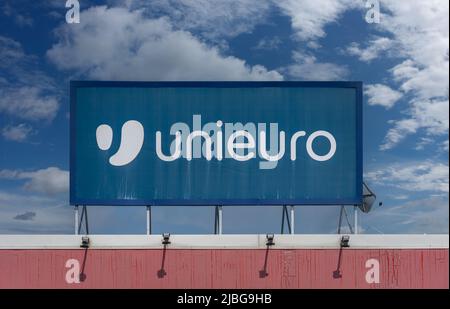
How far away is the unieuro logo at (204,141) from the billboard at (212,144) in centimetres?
3

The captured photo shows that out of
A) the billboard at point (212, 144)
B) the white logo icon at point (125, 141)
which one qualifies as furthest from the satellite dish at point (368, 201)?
the white logo icon at point (125, 141)

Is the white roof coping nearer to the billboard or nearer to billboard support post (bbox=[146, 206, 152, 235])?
billboard support post (bbox=[146, 206, 152, 235])

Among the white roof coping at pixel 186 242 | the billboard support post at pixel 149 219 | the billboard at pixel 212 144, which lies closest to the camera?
the white roof coping at pixel 186 242

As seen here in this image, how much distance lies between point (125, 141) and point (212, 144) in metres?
2.57

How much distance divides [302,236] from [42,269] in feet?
23.8

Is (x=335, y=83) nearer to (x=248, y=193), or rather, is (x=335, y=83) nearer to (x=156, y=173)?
(x=248, y=193)

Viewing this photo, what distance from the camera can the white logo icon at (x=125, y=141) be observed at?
18.2 meters

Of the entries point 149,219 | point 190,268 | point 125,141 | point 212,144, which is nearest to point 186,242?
point 190,268

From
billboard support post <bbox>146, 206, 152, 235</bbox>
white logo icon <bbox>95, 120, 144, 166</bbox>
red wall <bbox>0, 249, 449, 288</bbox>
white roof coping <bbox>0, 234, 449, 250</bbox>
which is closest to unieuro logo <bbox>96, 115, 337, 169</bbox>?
white logo icon <bbox>95, 120, 144, 166</bbox>

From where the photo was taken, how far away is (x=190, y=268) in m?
17.0

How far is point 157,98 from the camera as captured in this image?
1836 centimetres

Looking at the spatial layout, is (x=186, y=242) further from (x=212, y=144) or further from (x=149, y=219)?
(x=212, y=144)

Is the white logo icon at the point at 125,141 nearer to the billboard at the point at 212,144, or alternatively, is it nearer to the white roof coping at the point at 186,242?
the billboard at the point at 212,144

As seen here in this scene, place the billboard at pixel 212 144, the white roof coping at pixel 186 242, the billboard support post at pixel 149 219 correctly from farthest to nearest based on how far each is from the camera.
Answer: the billboard at pixel 212 144 < the billboard support post at pixel 149 219 < the white roof coping at pixel 186 242
